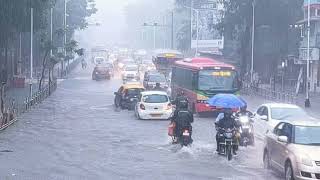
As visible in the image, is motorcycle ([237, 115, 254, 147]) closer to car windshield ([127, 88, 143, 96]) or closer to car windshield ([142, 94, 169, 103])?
car windshield ([142, 94, 169, 103])

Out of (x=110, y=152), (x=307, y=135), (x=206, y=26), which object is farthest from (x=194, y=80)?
(x=206, y=26)

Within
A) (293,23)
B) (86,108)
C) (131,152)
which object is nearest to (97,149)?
(131,152)

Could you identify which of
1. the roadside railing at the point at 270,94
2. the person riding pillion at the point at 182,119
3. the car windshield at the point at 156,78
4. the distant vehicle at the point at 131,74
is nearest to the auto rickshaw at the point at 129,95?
the car windshield at the point at 156,78

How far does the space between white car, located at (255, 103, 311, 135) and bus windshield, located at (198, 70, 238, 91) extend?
450 inches

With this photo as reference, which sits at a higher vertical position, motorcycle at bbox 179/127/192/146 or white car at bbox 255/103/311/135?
white car at bbox 255/103/311/135

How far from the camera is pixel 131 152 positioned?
72.9 ft

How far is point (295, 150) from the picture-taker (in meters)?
15.7

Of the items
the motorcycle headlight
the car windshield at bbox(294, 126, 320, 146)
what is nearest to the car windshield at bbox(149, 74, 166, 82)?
the motorcycle headlight

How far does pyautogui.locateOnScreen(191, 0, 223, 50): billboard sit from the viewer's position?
9481cm

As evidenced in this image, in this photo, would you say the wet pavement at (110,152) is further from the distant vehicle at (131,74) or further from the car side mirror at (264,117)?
the distant vehicle at (131,74)

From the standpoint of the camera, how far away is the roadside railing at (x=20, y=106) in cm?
3028

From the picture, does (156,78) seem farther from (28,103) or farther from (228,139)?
(228,139)

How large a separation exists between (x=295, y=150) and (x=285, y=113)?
8.96 metres

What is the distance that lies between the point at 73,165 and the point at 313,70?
47095mm
